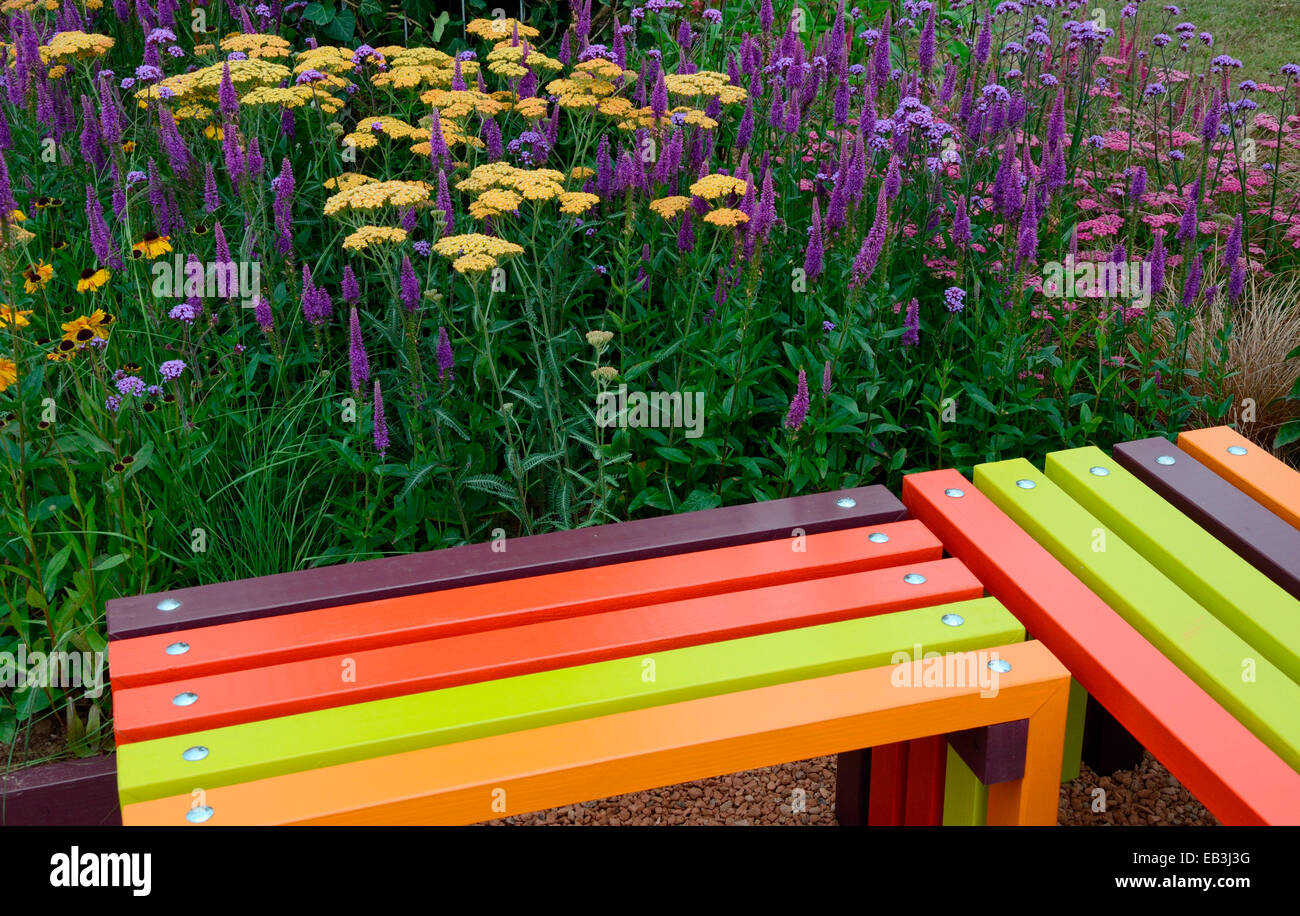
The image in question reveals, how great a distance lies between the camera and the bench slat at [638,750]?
92.9 inches

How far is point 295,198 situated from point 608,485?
1652 millimetres

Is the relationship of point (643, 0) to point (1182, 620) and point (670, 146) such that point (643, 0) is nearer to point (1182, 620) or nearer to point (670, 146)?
point (670, 146)

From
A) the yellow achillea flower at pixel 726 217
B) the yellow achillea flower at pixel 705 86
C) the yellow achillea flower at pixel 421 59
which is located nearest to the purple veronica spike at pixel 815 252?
the yellow achillea flower at pixel 726 217

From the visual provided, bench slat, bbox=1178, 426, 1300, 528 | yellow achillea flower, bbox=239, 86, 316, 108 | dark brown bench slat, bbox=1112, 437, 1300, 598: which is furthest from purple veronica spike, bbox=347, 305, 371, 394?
bench slat, bbox=1178, 426, 1300, 528

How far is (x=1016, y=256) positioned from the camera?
4082 millimetres

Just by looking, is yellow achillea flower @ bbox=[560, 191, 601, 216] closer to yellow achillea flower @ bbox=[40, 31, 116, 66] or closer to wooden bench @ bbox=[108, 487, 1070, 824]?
wooden bench @ bbox=[108, 487, 1070, 824]

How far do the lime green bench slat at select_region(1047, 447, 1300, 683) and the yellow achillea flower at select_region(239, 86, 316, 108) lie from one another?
2.52 metres

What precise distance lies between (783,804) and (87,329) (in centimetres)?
231

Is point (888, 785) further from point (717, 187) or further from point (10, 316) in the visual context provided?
point (10, 316)

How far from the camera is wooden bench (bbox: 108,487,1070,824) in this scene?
2.44 m

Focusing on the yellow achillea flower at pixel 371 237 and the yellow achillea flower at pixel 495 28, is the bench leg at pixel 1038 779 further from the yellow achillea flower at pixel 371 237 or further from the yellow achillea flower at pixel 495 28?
the yellow achillea flower at pixel 495 28

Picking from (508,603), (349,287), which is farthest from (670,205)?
(508,603)

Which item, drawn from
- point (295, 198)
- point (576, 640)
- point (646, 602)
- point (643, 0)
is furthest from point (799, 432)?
point (643, 0)

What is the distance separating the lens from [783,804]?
143 inches
